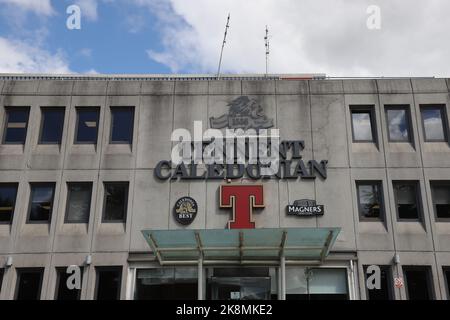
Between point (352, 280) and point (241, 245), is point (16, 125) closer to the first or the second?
point (241, 245)

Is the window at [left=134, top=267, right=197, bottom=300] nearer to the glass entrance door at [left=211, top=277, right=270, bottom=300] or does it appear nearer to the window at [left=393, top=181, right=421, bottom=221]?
the glass entrance door at [left=211, top=277, right=270, bottom=300]

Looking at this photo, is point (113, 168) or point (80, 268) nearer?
point (80, 268)

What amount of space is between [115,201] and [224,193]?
4.09 m

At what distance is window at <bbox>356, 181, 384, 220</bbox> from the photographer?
16.6 m

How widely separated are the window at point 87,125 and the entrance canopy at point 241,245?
5489 millimetres

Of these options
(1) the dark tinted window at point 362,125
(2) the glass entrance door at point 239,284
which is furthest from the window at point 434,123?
(2) the glass entrance door at point 239,284

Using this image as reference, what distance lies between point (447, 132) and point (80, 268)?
1445 centimetres

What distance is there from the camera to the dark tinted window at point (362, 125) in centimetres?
1767

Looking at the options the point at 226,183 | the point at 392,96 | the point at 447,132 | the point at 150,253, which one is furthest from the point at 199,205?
the point at 447,132

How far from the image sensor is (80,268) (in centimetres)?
1603

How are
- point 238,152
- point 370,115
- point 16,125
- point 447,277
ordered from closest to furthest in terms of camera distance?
1. point 447,277
2. point 238,152
3. point 370,115
4. point 16,125

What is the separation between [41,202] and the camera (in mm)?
17125

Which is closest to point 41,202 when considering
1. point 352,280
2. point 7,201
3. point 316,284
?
point 7,201
